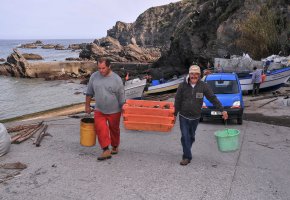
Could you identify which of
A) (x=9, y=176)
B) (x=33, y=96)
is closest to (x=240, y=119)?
(x=9, y=176)

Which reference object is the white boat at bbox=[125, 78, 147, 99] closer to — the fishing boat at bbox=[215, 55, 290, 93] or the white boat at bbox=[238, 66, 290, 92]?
the fishing boat at bbox=[215, 55, 290, 93]

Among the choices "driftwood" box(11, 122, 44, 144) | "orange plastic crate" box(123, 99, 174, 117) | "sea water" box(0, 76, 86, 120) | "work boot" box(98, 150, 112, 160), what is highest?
"orange plastic crate" box(123, 99, 174, 117)

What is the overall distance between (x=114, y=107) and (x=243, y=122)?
6.77 m

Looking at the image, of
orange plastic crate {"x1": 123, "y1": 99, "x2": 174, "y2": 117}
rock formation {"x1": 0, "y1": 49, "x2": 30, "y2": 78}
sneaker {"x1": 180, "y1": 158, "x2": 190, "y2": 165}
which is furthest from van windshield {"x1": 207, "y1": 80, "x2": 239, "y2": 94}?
rock formation {"x1": 0, "y1": 49, "x2": 30, "y2": 78}

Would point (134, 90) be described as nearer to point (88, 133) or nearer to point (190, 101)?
point (88, 133)

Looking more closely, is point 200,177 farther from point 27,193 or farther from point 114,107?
point 27,193

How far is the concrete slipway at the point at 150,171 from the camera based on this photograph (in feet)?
21.1

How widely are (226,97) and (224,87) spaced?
93cm

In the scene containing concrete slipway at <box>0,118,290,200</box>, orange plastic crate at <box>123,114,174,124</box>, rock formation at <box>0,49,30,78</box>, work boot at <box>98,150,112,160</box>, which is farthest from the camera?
rock formation at <box>0,49,30,78</box>

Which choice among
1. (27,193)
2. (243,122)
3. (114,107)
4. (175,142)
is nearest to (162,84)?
(243,122)

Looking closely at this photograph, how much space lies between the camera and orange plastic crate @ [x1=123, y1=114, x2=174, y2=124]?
8875 millimetres

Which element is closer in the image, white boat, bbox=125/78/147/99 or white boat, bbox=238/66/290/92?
white boat, bbox=238/66/290/92

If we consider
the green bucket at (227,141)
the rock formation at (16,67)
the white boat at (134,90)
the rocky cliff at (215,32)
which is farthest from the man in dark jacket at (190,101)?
the rock formation at (16,67)

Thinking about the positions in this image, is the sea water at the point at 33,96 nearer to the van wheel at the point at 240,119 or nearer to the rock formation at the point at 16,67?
the rock formation at the point at 16,67
